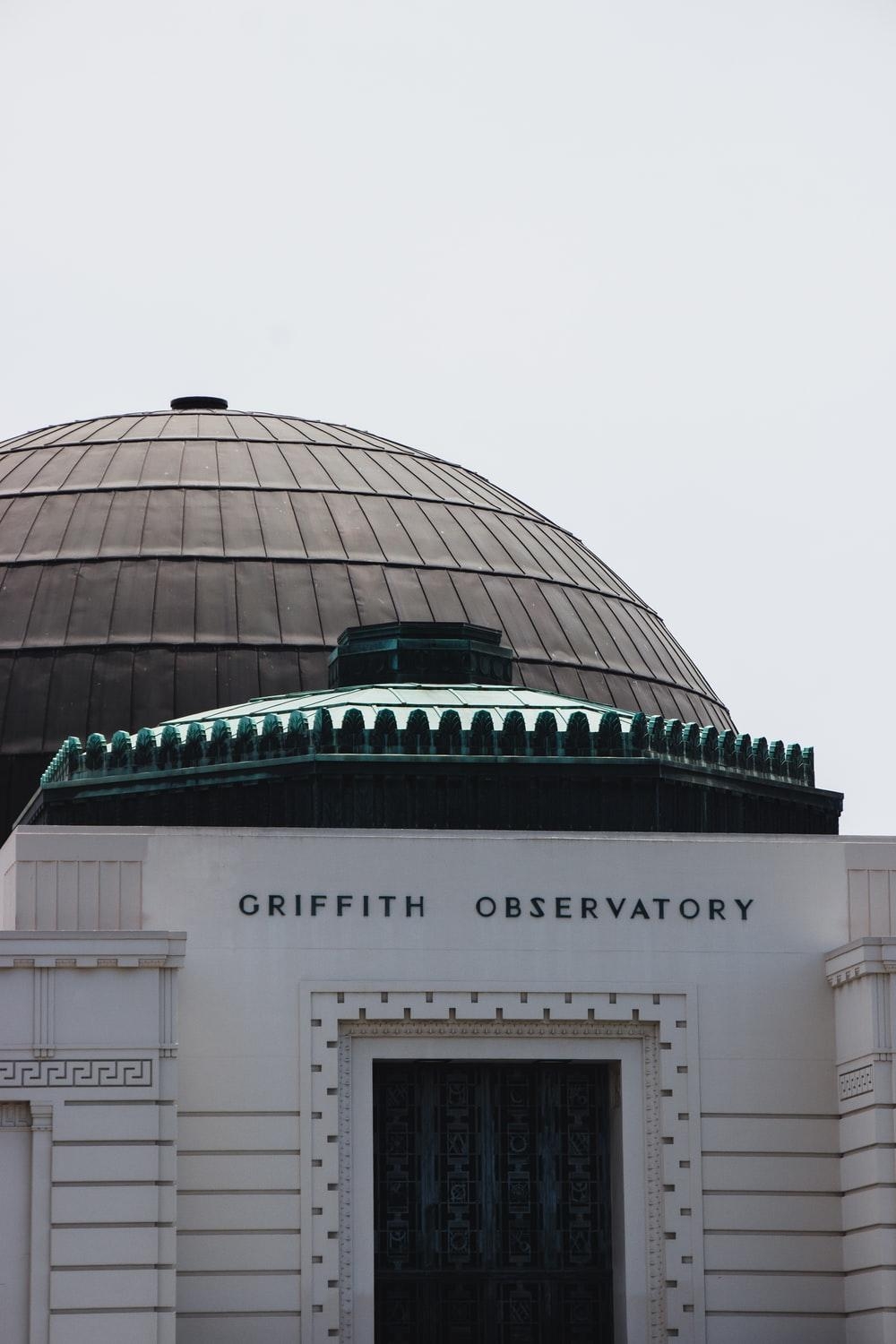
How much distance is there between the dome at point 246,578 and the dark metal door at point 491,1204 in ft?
29.4

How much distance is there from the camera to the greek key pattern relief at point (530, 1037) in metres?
24.7

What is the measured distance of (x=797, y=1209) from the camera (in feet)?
83.4

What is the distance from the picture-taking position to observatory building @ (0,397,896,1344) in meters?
23.7

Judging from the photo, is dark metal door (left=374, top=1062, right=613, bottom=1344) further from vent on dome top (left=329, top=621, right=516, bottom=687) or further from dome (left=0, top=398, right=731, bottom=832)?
dome (left=0, top=398, right=731, bottom=832)

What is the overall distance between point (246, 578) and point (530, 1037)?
436 inches

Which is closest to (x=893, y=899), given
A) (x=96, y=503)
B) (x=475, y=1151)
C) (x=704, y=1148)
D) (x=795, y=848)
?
(x=795, y=848)

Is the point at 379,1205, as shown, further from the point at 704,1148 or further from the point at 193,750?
the point at 193,750

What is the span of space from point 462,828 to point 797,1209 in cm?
479

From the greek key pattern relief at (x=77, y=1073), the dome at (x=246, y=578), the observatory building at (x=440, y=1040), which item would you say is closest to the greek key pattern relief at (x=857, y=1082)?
the observatory building at (x=440, y=1040)

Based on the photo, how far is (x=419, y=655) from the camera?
29938 millimetres

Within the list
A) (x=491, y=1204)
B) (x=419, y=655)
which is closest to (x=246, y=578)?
(x=419, y=655)

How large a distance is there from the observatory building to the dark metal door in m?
0.03

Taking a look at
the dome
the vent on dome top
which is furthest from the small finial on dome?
the vent on dome top

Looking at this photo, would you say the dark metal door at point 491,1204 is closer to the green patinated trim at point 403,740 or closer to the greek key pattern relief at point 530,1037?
the greek key pattern relief at point 530,1037
